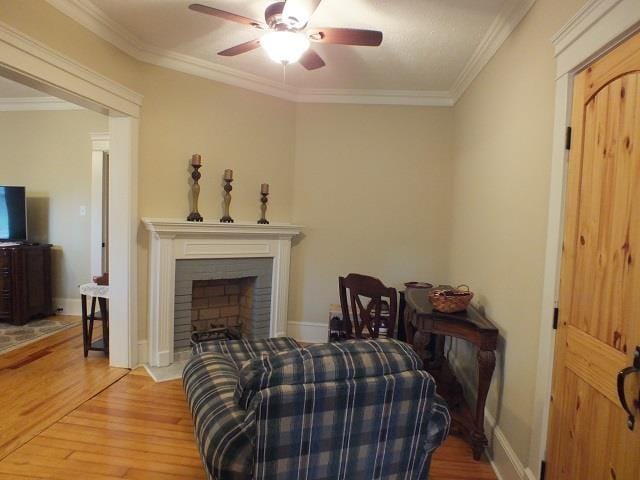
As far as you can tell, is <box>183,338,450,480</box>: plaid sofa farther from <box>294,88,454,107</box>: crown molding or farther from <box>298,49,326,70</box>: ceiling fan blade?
<box>294,88,454,107</box>: crown molding

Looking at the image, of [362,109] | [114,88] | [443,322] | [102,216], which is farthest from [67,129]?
[443,322]

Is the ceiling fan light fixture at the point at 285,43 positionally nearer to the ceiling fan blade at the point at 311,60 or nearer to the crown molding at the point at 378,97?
the ceiling fan blade at the point at 311,60

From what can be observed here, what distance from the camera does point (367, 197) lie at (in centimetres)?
391

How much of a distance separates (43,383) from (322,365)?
8.99 ft

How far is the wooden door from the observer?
1.22 meters

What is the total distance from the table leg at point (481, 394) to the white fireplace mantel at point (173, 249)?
2212 millimetres

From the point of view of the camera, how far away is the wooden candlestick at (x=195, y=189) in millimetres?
3279

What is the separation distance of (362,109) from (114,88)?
2.22 meters

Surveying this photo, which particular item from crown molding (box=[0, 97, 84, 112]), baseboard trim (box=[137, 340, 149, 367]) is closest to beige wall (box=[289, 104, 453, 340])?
baseboard trim (box=[137, 340, 149, 367])

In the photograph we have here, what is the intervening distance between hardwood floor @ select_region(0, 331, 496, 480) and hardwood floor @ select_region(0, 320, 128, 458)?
2 cm

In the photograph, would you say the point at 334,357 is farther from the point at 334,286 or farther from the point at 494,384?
the point at 334,286

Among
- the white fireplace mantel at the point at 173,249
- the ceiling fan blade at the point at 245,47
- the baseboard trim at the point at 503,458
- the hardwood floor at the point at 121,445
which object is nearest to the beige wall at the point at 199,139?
the white fireplace mantel at the point at 173,249

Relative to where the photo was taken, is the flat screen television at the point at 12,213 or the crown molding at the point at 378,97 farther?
the flat screen television at the point at 12,213

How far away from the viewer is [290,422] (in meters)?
1.17
